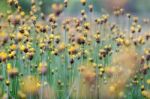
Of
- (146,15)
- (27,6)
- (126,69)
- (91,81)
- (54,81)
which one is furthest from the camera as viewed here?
(146,15)

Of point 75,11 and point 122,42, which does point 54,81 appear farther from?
point 75,11

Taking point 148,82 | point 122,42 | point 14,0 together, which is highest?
point 14,0

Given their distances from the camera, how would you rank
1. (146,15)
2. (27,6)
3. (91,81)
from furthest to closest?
(146,15) → (27,6) → (91,81)

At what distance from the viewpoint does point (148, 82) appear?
368 cm

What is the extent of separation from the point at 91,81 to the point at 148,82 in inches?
42.2

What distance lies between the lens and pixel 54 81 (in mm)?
3668

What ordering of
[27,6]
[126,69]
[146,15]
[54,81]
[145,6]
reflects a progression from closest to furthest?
1. [126,69]
2. [54,81]
3. [27,6]
4. [146,15]
5. [145,6]

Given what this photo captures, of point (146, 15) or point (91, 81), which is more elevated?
point (146, 15)

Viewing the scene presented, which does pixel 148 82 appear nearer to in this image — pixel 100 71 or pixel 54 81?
pixel 100 71

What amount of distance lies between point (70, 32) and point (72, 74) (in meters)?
0.45

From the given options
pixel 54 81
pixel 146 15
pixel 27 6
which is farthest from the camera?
pixel 146 15

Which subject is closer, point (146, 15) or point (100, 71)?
point (100, 71)

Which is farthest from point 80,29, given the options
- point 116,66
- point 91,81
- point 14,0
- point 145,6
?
point 145,6

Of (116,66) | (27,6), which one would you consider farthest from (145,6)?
(116,66)
